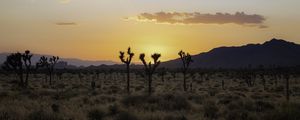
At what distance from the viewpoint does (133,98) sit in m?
26.8

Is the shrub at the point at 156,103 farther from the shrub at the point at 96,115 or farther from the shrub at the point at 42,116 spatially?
the shrub at the point at 42,116

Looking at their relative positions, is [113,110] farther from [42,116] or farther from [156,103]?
[156,103]

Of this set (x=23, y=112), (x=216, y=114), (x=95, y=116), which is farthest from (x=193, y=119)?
(x=23, y=112)

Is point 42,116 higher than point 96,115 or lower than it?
higher

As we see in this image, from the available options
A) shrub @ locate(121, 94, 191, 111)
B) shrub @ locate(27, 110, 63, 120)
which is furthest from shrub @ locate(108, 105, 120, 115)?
shrub @ locate(27, 110, 63, 120)

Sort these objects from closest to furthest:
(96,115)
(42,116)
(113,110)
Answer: (42,116)
(96,115)
(113,110)

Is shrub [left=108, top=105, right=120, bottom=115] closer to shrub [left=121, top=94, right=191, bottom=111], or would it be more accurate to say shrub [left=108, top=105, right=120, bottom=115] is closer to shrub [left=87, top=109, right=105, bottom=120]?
shrub [left=87, top=109, right=105, bottom=120]

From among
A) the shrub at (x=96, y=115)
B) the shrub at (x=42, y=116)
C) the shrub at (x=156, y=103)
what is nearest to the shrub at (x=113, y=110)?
the shrub at (x=96, y=115)

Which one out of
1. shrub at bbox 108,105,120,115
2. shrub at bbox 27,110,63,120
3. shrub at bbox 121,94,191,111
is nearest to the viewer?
shrub at bbox 27,110,63,120

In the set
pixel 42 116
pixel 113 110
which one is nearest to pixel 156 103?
pixel 113 110

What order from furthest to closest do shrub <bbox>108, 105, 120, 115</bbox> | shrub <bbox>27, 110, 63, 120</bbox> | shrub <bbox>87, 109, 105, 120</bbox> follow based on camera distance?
1. shrub <bbox>108, 105, 120, 115</bbox>
2. shrub <bbox>87, 109, 105, 120</bbox>
3. shrub <bbox>27, 110, 63, 120</bbox>

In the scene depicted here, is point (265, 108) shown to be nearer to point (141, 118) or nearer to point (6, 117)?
point (141, 118)

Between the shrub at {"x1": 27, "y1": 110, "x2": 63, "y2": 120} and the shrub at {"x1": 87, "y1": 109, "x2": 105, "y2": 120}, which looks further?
the shrub at {"x1": 87, "y1": 109, "x2": 105, "y2": 120}

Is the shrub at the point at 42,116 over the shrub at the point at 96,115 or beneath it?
over
